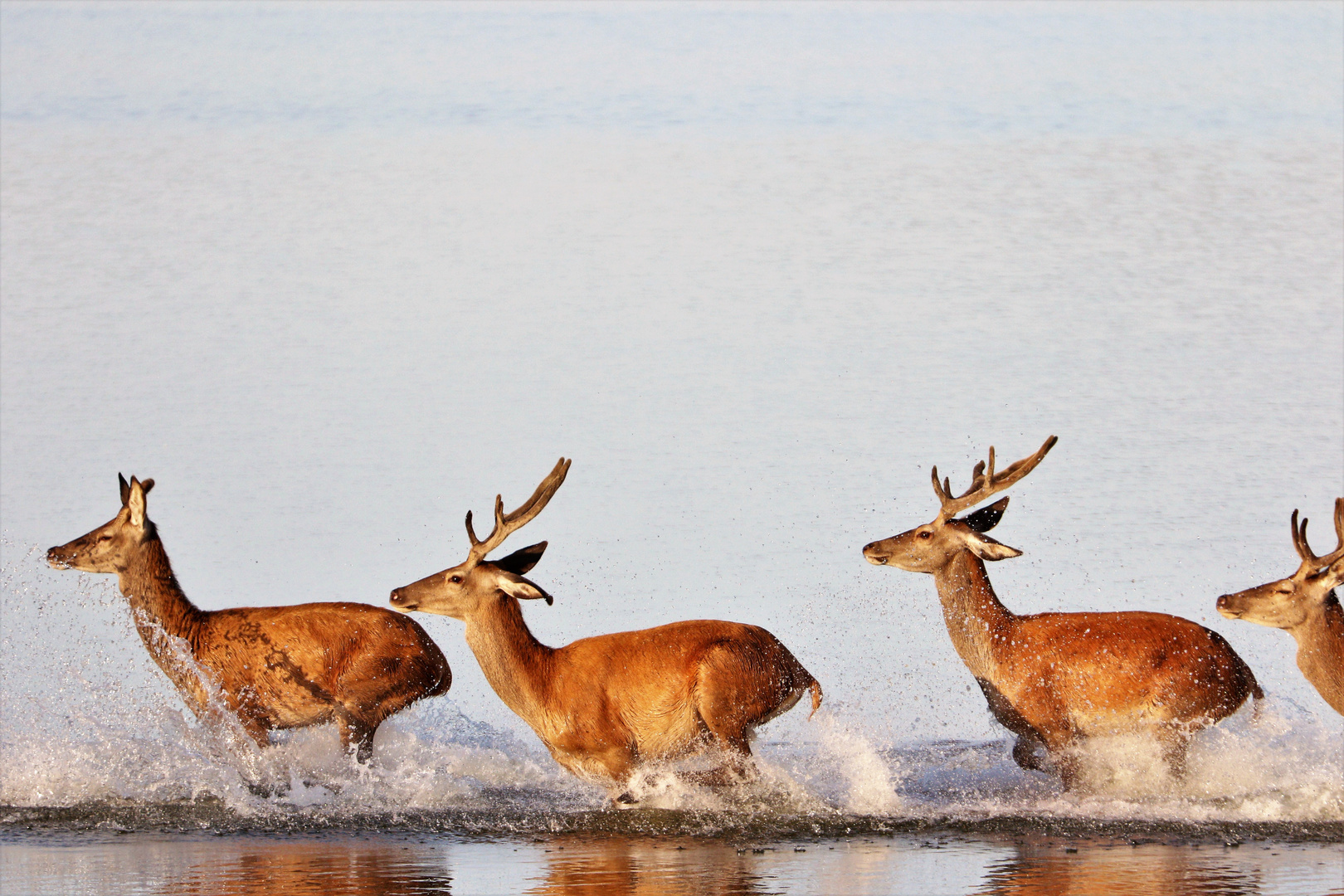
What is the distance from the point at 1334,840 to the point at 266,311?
17.1m

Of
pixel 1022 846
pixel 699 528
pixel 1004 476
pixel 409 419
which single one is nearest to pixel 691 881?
pixel 1022 846

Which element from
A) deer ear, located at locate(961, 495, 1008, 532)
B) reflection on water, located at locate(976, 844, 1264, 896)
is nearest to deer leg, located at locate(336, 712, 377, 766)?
deer ear, located at locate(961, 495, 1008, 532)

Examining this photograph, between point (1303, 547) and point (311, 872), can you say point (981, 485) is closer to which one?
point (1303, 547)

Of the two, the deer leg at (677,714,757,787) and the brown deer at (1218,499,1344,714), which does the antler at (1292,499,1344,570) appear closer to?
the brown deer at (1218,499,1344,714)

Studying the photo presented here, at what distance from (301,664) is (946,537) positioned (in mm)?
3655

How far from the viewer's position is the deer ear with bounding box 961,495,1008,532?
41.8 ft

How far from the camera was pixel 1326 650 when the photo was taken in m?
11.9

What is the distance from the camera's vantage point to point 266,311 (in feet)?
82.9

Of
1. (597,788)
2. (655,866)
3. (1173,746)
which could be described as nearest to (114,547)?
(597,788)

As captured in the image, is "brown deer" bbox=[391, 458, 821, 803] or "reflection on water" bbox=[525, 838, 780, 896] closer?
"reflection on water" bbox=[525, 838, 780, 896]

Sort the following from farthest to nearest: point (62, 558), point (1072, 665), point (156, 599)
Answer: point (62, 558) → point (156, 599) → point (1072, 665)

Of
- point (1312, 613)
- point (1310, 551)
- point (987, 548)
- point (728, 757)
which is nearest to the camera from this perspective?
point (728, 757)

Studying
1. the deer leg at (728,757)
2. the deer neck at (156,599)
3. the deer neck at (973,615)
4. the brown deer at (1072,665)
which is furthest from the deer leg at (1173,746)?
the deer neck at (156,599)

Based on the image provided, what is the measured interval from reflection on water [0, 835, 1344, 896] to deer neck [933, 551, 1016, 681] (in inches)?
74.1
